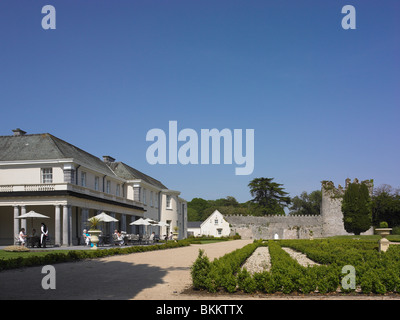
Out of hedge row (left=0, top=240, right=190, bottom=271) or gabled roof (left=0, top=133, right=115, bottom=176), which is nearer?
hedge row (left=0, top=240, right=190, bottom=271)

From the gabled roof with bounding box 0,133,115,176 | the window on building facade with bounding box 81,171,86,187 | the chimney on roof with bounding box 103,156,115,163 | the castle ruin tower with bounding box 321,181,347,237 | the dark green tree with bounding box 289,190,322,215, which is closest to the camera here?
the gabled roof with bounding box 0,133,115,176

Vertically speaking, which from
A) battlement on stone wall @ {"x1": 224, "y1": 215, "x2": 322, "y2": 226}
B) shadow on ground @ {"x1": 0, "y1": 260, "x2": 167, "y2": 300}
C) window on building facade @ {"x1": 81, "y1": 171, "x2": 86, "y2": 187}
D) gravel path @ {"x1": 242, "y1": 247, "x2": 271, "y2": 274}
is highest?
window on building facade @ {"x1": 81, "y1": 171, "x2": 86, "y2": 187}

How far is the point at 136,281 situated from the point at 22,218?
2237 cm

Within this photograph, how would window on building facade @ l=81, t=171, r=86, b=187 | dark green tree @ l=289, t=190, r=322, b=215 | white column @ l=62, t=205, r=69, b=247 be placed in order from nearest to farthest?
1. white column @ l=62, t=205, r=69, b=247
2. window on building facade @ l=81, t=171, r=86, b=187
3. dark green tree @ l=289, t=190, r=322, b=215

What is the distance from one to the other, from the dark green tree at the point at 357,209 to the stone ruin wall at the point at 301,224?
5550 mm

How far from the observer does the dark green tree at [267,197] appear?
90.3 meters

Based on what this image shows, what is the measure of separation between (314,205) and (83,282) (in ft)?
344

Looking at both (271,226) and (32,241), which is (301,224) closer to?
(271,226)

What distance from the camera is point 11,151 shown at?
3706 centimetres

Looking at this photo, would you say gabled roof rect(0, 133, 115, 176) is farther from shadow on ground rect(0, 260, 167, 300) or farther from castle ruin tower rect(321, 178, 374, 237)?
castle ruin tower rect(321, 178, 374, 237)

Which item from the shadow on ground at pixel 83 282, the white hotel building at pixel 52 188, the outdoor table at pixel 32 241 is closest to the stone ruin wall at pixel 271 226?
the white hotel building at pixel 52 188

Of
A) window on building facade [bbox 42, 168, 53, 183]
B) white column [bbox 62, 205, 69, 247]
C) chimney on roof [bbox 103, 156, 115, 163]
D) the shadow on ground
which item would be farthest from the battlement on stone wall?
the shadow on ground

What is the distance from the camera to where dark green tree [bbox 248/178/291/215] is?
→ 90.3 meters
